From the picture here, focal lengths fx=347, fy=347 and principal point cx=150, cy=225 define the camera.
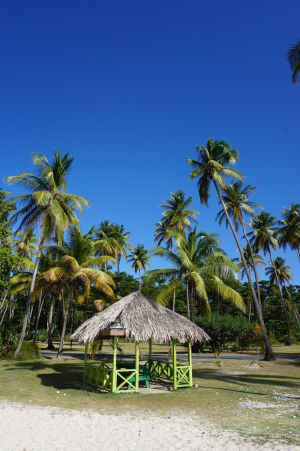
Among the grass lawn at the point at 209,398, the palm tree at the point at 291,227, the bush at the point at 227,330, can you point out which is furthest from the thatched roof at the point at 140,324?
the palm tree at the point at 291,227

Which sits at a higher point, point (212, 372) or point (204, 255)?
point (204, 255)

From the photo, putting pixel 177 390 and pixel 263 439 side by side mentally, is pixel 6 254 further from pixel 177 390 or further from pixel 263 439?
pixel 263 439

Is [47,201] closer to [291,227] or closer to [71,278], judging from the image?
[71,278]

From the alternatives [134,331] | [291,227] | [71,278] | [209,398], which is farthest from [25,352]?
[291,227]

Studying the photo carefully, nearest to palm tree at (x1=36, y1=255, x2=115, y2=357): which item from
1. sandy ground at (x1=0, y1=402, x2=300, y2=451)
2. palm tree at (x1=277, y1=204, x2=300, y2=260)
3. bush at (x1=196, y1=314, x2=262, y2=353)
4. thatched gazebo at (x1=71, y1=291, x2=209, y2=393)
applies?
thatched gazebo at (x1=71, y1=291, x2=209, y2=393)

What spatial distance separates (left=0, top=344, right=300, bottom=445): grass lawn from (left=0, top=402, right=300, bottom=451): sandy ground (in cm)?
65

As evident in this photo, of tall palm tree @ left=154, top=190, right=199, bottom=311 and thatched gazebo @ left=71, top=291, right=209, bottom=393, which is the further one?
tall palm tree @ left=154, top=190, right=199, bottom=311

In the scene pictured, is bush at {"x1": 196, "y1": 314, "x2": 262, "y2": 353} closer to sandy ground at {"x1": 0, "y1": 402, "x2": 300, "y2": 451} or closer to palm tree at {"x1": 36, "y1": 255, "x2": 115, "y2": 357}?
palm tree at {"x1": 36, "y1": 255, "x2": 115, "y2": 357}

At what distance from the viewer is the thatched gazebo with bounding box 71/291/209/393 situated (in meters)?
12.0

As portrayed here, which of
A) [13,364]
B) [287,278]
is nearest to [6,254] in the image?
[13,364]

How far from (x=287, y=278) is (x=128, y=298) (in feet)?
148

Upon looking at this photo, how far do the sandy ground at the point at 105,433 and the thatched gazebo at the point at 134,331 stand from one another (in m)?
3.07

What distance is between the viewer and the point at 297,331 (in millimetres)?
52969

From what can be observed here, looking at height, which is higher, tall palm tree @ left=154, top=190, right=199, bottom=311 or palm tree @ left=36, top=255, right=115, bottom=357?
tall palm tree @ left=154, top=190, right=199, bottom=311
